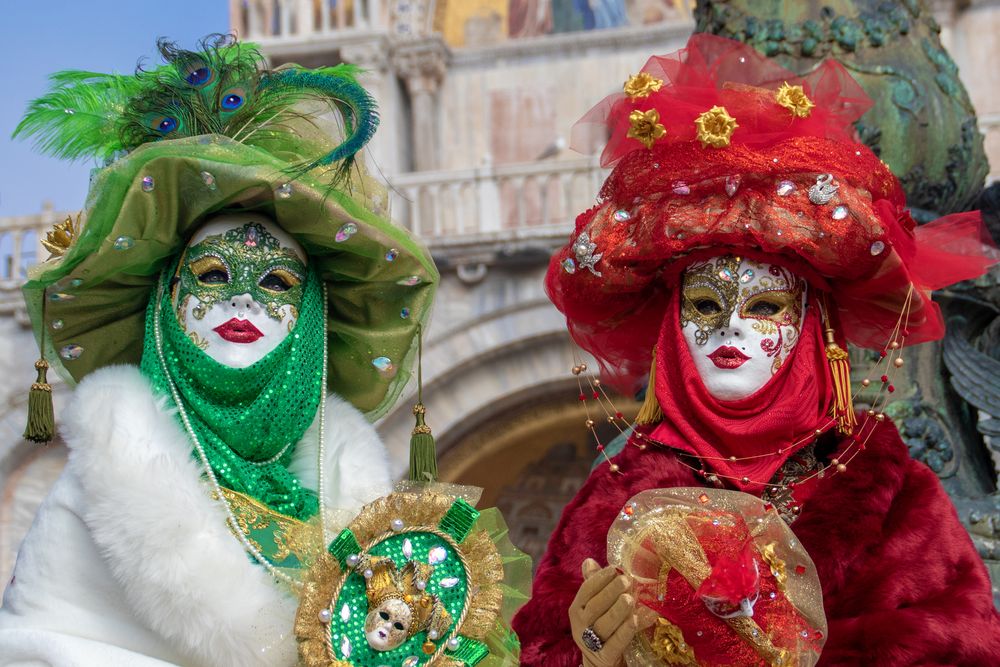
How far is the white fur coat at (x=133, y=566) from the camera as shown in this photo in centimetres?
283

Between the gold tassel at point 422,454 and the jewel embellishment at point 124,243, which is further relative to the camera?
the gold tassel at point 422,454

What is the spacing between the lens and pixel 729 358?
123 inches

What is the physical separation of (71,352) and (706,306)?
1.27m

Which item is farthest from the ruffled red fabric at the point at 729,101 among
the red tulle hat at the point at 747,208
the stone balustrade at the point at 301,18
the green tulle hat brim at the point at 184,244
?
the stone balustrade at the point at 301,18

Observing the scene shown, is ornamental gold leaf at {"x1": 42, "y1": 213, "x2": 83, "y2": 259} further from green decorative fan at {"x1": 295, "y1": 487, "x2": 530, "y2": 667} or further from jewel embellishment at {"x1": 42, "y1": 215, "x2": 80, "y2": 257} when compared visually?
green decorative fan at {"x1": 295, "y1": 487, "x2": 530, "y2": 667}

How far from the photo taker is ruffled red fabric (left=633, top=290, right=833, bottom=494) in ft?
10.2

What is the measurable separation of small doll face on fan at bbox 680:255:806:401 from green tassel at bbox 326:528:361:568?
0.77m

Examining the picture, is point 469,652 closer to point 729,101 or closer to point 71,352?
point 71,352

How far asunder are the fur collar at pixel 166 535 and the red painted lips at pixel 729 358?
787mm

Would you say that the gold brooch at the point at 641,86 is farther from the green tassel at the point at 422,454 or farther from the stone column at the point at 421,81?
the stone column at the point at 421,81

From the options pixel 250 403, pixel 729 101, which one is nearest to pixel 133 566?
pixel 250 403

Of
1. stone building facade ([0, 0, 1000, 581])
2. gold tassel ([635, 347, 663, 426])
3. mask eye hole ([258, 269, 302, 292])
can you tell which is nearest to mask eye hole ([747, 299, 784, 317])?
gold tassel ([635, 347, 663, 426])

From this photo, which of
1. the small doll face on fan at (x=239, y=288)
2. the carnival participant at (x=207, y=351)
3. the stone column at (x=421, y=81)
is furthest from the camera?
the stone column at (x=421, y=81)

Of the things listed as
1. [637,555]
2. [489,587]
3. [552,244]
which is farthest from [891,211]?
[552,244]
